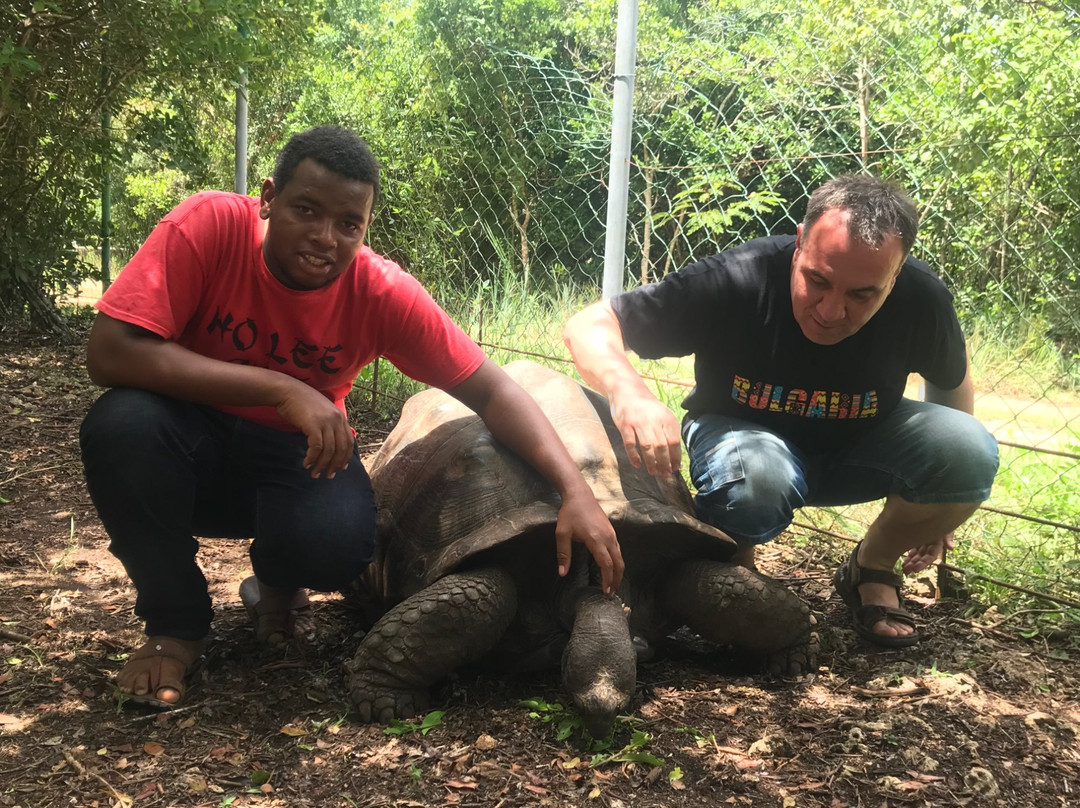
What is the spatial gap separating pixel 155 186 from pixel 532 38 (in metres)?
11.1

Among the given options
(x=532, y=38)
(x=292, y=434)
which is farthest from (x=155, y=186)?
(x=292, y=434)

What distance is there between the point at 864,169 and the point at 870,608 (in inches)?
52.4

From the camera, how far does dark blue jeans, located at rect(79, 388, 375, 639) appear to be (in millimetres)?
2152

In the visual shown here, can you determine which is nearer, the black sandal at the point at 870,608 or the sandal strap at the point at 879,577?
the black sandal at the point at 870,608

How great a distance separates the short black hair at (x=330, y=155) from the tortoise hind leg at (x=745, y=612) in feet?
4.14

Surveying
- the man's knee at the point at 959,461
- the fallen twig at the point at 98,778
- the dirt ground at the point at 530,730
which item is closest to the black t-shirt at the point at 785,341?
the man's knee at the point at 959,461

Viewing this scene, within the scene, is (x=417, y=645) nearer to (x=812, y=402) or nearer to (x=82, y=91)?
(x=812, y=402)

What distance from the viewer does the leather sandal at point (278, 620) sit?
8.26ft

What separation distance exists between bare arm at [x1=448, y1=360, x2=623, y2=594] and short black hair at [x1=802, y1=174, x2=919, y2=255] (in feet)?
2.71

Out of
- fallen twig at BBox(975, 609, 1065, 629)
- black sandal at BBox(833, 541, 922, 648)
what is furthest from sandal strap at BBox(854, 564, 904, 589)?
fallen twig at BBox(975, 609, 1065, 629)

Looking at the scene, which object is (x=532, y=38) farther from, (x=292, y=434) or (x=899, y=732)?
(x=899, y=732)

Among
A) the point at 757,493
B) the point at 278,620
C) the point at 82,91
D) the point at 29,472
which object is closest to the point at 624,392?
the point at 757,493

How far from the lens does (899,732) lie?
6.89 feet

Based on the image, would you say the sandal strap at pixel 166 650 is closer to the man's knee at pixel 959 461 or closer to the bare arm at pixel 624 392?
the bare arm at pixel 624 392
